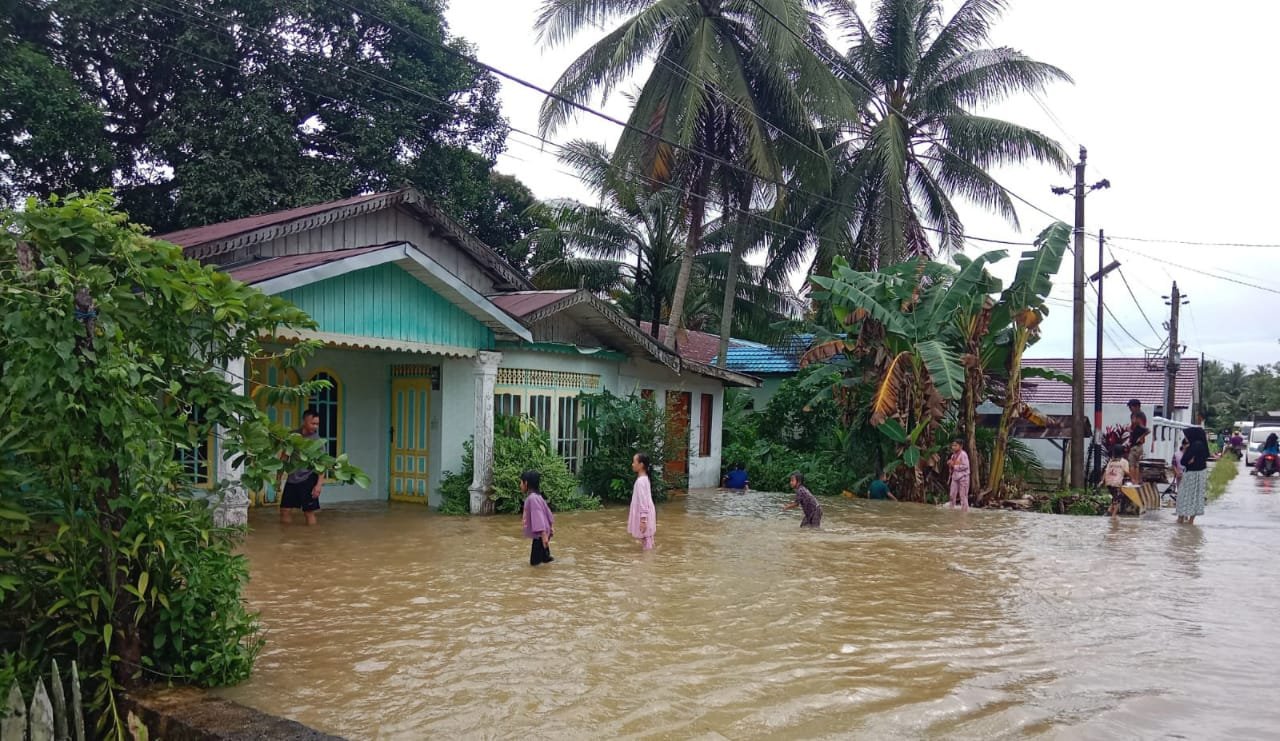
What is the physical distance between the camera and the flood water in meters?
5.72

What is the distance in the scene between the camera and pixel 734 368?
29.0 meters

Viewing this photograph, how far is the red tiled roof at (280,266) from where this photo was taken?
11.1 metres

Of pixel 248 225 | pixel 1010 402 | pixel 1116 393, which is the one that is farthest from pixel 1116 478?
pixel 1116 393

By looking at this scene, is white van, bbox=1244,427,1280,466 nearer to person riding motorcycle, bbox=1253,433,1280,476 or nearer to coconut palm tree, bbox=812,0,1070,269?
person riding motorcycle, bbox=1253,433,1280,476

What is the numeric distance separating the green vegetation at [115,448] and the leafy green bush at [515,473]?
28.4 feet

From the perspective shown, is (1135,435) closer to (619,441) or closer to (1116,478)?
(1116,478)

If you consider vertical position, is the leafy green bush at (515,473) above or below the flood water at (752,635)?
above

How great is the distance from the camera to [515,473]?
14.7m

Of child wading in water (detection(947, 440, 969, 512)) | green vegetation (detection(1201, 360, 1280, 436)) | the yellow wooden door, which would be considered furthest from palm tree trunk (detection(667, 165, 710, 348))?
green vegetation (detection(1201, 360, 1280, 436))

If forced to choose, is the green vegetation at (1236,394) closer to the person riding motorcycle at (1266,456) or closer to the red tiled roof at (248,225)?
the person riding motorcycle at (1266,456)

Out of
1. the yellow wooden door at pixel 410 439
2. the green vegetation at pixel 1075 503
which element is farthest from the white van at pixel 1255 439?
the yellow wooden door at pixel 410 439

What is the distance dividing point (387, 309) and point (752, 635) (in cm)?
757

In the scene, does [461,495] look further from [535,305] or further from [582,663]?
[582,663]

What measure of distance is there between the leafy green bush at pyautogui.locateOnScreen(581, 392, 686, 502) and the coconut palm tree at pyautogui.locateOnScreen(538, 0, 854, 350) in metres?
5.51
